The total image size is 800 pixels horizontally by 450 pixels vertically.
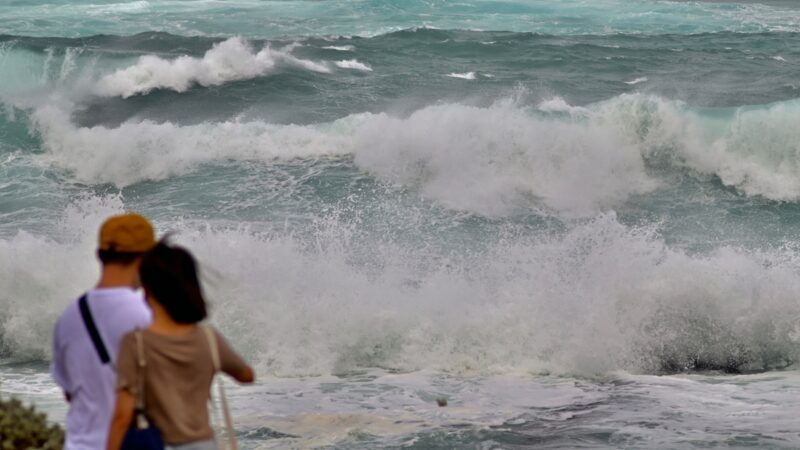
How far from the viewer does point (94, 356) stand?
3686mm

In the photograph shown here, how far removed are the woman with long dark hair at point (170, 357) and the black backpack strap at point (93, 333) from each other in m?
0.23

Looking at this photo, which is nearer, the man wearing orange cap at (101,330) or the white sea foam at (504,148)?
the man wearing orange cap at (101,330)

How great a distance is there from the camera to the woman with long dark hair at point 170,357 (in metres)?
3.46

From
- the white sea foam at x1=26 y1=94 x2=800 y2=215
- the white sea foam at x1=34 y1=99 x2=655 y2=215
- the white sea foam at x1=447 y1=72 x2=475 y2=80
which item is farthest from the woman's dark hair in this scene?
the white sea foam at x1=447 y1=72 x2=475 y2=80

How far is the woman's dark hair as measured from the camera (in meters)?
3.46

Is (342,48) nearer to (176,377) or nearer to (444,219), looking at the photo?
(444,219)

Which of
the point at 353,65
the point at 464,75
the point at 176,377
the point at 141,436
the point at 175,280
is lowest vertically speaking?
the point at 464,75

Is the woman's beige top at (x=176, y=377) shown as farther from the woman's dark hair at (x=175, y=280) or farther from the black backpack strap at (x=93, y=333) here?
the black backpack strap at (x=93, y=333)

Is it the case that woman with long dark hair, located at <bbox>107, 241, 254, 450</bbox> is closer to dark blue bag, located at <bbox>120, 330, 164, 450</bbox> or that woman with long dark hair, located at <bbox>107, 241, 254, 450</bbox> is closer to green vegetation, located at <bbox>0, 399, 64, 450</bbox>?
dark blue bag, located at <bbox>120, 330, 164, 450</bbox>

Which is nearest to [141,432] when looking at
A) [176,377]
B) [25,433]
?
[176,377]

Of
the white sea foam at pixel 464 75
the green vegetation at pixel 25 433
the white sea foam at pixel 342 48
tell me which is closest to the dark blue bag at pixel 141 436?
the green vegetation at pixel 25 433

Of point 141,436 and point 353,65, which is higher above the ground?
point 141,436

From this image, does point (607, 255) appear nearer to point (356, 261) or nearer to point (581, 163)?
point (356, 261)

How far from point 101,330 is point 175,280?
0.40m
